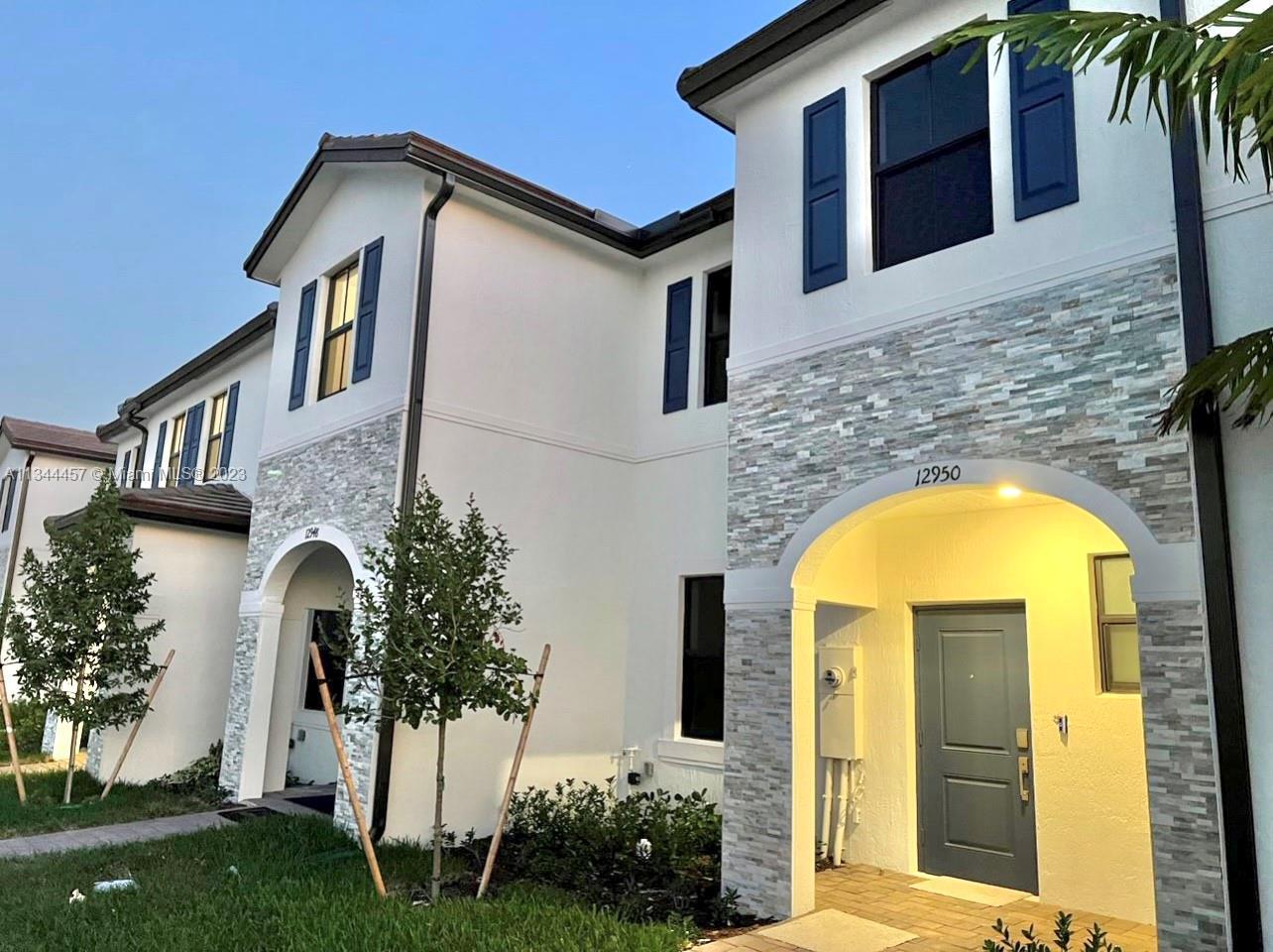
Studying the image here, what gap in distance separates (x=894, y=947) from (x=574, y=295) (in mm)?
7349

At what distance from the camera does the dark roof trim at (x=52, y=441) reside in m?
22.1

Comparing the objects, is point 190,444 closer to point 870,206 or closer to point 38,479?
point 38,479

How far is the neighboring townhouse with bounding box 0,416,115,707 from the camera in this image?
A: 21.5 meters

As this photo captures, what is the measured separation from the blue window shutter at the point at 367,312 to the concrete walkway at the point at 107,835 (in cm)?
490

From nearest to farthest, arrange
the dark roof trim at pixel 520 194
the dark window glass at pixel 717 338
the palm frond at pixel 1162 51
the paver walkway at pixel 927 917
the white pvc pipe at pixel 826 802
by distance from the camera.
→ the palm frond at pixel 1162 51 < the paver walkway at pixel 927 917 < the white pvc pipe at pixel 826 802 < the dark roof trim at pixel 520 194 < the dark window glass at pixel 717 338

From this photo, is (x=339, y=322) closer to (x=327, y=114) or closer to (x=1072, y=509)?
(x=1072, y=509)

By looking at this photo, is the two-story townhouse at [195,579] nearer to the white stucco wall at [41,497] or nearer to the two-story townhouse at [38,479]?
the two-story townhouse at [38,479]

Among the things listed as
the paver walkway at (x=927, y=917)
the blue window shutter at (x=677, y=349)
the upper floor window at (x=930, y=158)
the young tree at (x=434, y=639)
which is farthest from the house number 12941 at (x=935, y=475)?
the blue window shutter at (x=677, y=349)

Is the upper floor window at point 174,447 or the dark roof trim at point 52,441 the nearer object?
the upper floor window at point 174,447

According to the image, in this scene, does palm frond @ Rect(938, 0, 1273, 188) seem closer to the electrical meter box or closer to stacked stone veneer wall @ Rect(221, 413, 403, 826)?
the electrical meter box

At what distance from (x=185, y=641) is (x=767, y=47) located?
10.1 metres

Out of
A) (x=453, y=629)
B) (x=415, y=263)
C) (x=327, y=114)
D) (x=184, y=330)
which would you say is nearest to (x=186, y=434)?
(x=415, y=263)

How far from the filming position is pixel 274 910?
6266 millimetres

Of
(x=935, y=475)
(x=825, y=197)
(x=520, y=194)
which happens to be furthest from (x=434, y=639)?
(x=520, y=194)
